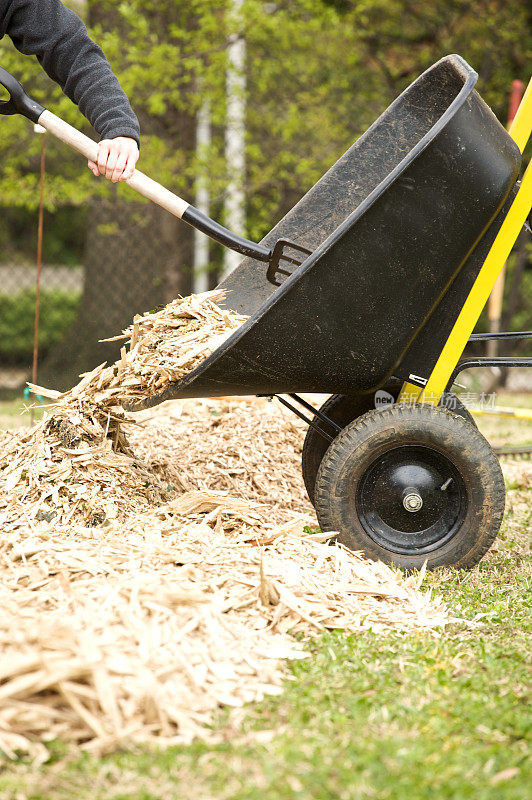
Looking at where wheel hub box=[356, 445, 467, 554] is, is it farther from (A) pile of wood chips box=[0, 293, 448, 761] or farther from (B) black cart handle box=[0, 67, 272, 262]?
(B) black cart handle box=[0, 67, 272, 262]

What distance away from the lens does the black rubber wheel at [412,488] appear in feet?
8.59

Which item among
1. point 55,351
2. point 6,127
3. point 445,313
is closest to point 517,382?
point 55,351

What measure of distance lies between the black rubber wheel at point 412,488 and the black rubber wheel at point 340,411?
35 cm

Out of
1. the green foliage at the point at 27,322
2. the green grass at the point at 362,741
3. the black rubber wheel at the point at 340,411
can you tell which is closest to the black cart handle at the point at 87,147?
the black rubber wheel at the point at 340,411

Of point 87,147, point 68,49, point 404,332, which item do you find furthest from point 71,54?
point 404,332

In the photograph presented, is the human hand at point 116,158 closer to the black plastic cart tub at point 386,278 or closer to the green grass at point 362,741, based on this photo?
the black plastic cart tub at point 386,278

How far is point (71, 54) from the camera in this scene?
283cm

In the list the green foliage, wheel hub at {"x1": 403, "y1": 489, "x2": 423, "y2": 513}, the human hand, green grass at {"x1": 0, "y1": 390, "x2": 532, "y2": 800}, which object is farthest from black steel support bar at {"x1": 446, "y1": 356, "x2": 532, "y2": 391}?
the green foliage

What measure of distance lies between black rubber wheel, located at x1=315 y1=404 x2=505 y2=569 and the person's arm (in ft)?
4.08

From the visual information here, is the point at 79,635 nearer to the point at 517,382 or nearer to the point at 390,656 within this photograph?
the point at 390,656

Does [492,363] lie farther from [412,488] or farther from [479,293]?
[412,488]

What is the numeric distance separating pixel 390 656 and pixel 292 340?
3.17ft

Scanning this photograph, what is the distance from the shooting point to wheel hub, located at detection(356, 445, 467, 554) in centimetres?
270

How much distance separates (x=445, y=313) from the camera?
9.28 ft
